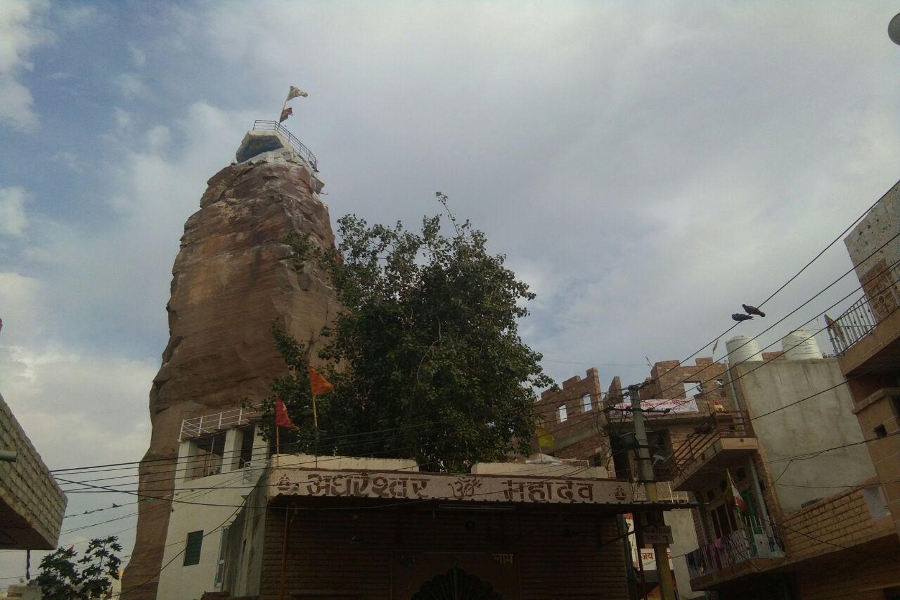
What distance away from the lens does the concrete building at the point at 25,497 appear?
28.6 feet

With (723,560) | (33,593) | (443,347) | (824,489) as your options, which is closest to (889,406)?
(824,489)

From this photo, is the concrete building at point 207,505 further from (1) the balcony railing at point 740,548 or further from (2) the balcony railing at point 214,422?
(1) the balcony railing at point 740,548

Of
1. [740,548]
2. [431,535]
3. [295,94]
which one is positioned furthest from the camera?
[295,94]

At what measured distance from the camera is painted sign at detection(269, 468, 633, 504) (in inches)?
495

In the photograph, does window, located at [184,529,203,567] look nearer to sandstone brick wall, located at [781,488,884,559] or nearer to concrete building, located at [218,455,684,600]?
concrete building, located at [218,455,684,600]

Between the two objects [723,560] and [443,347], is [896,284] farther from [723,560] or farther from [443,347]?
[443,347]

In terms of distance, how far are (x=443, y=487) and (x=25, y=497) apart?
6.97 m

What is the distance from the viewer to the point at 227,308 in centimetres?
4044

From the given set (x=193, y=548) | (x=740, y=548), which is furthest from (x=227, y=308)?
(x=740, y=548)

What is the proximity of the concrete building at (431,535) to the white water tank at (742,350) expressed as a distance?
1113cm

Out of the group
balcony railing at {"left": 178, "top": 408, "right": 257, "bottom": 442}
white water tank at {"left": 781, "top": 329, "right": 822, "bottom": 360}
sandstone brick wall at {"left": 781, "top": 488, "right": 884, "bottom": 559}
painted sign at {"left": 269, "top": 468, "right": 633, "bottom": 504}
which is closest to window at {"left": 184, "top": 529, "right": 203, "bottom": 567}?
balcony railing at {"left": 178, "top": 408, "right": 257, "bottom": 442}

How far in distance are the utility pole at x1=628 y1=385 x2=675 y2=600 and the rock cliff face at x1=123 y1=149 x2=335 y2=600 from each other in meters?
26.9

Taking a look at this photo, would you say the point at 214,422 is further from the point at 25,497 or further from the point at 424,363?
the point at 25,497

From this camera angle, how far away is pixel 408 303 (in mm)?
24031
